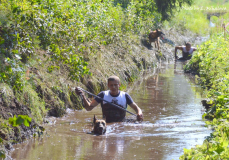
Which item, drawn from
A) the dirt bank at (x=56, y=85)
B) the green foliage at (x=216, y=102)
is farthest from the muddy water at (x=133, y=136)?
the green foliage at (x=216, y=102)

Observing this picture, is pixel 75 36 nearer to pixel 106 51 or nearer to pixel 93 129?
pixel 93 129

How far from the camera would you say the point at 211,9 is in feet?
125

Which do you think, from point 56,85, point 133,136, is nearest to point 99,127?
point 133,136

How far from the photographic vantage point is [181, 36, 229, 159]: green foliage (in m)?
4.03

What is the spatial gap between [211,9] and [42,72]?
107 ft

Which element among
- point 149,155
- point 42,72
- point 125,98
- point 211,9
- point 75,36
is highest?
point 211,9

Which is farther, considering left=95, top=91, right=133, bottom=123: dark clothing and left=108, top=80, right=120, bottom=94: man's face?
left=95, top=91, right=133, bottom=123: dark clothing

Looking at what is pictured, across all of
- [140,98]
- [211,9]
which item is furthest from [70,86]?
[211,9]

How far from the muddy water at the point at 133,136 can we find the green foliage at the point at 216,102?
0.58 meters

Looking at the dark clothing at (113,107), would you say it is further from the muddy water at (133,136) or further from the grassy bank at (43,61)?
the grassy bank at (43,61)

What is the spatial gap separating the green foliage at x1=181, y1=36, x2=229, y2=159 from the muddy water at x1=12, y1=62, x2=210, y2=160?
583 mm

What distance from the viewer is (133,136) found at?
22.5 feet

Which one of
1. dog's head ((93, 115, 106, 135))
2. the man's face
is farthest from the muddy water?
A: the man's face

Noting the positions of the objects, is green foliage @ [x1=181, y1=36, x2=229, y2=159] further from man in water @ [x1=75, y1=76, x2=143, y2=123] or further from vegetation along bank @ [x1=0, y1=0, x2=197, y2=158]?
vegetation along bank @ [x1=0, y1=0, x2=197, y2=158]
